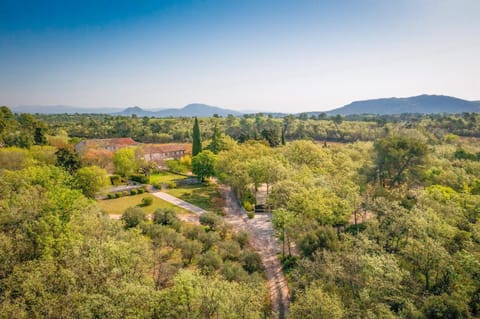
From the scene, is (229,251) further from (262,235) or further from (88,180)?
(88,180)

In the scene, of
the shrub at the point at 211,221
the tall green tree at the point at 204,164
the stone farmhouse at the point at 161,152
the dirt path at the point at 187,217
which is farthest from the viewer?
the stone farmhouse at the point at 161,152

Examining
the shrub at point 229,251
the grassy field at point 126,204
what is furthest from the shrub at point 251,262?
the grassy field at point 126,204

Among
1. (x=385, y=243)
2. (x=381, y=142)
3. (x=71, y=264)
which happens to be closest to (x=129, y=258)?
(x=71, y=264)

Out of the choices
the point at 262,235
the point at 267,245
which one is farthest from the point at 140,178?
the point at 267,245

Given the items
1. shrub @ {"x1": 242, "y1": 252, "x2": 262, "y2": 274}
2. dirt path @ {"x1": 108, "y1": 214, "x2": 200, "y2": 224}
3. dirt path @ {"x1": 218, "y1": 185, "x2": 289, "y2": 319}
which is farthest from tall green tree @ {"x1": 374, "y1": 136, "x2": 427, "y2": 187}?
dirt path @ {"x1": 108, "y1": 214, "x2": 200, "y2": 224}

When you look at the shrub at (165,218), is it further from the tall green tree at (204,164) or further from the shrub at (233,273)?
the tall green tree at (204,164)
